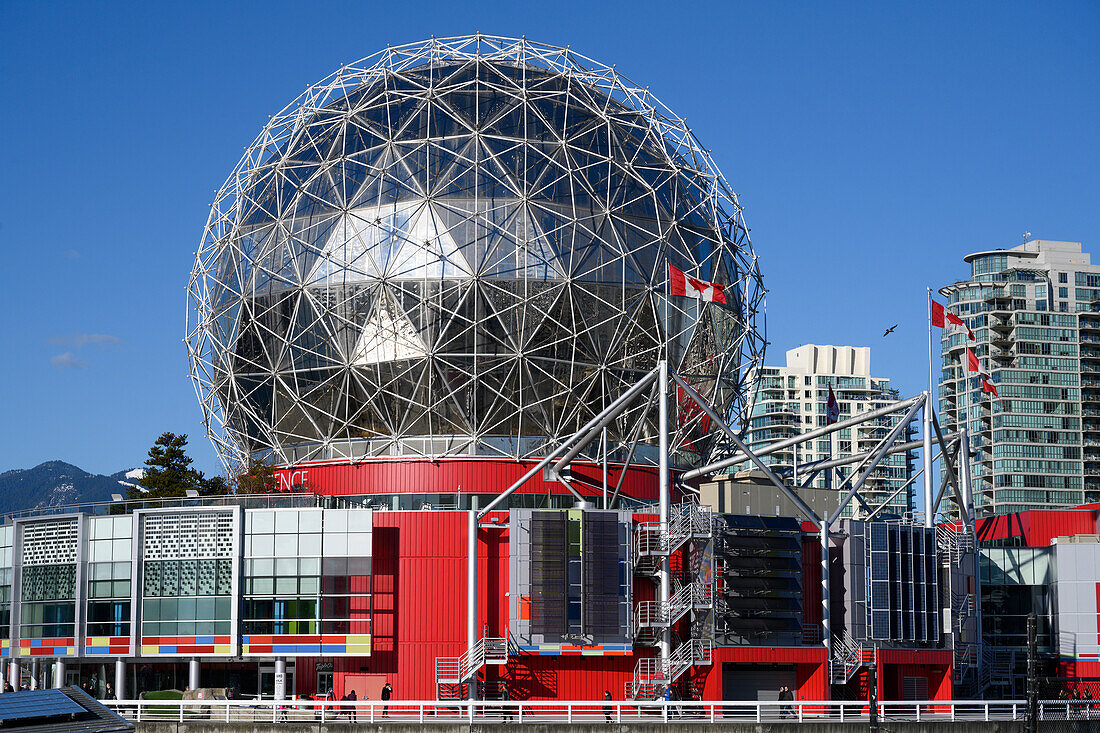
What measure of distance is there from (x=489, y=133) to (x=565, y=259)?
Answer: 21.1 ft

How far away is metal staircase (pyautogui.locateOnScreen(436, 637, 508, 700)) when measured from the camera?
48.5 metres

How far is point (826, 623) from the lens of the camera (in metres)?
50.8

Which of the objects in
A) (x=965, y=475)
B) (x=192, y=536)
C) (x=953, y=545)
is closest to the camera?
(x=192, y=536)

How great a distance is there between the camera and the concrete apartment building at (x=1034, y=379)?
148000 mm

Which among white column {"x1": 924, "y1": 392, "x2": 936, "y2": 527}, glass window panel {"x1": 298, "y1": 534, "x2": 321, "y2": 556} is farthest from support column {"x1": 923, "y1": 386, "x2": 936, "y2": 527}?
glass window panel {"x1": 298, "y1": 534, "x2": 321, "y2": 556}

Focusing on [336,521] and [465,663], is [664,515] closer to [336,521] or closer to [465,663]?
[465,663]

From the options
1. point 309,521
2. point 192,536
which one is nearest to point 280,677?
point 309,521

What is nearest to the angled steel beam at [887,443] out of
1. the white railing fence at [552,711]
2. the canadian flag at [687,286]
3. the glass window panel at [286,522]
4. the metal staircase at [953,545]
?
the metal staircase at [953,545]

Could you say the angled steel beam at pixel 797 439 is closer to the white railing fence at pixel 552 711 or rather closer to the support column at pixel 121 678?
the white railing fence at pixel 552 711

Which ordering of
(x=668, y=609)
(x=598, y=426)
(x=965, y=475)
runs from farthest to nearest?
(x=965, y=475) → (x=598, y=426) → (x=668, y=609)

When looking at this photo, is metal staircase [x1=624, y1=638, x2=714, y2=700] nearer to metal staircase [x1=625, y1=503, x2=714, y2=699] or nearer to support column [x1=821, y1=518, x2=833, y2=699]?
metal staircase [x1=625, y1=503, x2=714, y2=699]

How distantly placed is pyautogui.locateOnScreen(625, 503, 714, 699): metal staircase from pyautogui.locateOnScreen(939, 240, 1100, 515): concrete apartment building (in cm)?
10360

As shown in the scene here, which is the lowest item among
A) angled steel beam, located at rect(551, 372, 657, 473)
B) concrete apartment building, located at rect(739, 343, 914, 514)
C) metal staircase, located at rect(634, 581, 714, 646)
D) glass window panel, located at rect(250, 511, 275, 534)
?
metal staircase, located at rect(634, 581, 714, 646)

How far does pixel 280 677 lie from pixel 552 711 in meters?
10.2
